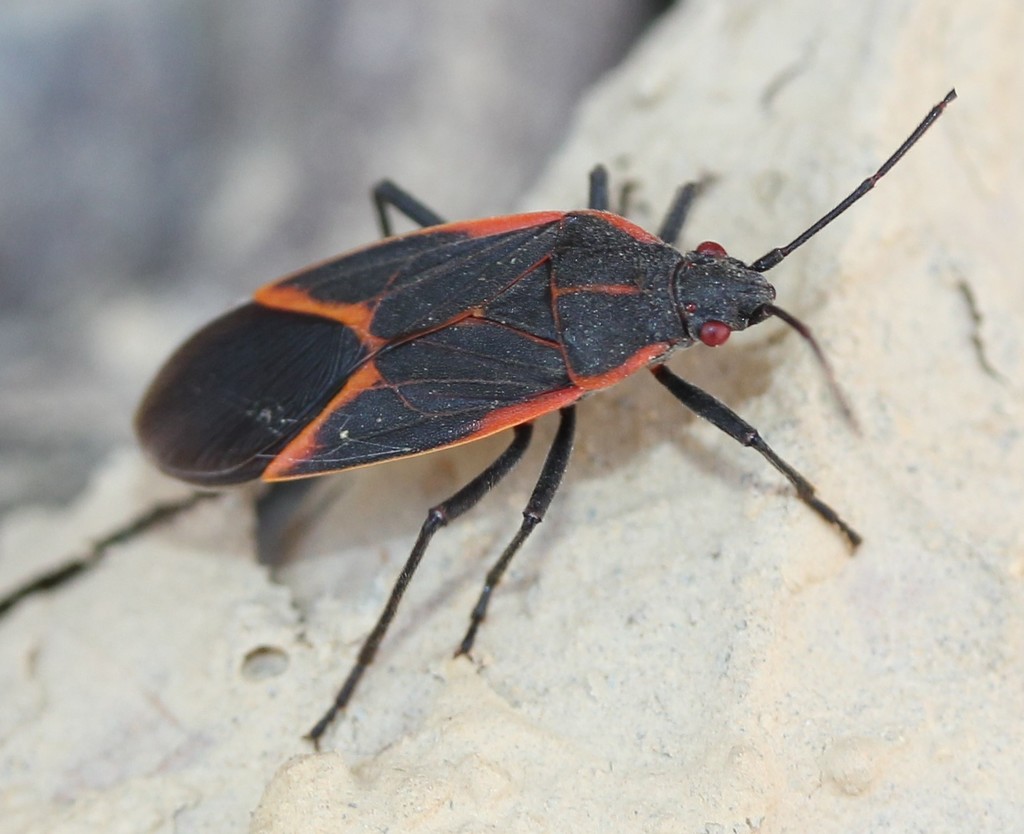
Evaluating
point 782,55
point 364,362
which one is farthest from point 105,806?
point 782,55

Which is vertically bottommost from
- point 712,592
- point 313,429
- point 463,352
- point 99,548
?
point 99,548

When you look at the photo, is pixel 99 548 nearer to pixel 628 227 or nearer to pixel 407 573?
pixel 407 573

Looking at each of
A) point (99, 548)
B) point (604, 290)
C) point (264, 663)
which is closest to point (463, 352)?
point (604, 290)

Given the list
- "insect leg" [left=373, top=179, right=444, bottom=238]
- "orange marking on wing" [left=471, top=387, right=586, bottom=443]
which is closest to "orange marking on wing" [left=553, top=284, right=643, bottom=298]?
"orange marking on wing" [left=471, top=387, right=586, bottom=443]

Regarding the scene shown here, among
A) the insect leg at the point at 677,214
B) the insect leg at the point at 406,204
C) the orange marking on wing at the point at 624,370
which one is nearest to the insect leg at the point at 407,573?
the orange marking on wing at the point at 624,370

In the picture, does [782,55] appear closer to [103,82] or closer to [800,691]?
[800,691]

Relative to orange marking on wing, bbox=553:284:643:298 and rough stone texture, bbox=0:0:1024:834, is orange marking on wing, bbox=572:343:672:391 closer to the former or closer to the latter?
orange marking on wing, bbox=553:284:643:298
